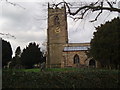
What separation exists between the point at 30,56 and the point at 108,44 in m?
28.5

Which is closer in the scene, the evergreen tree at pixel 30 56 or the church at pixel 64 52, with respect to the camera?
the church at pixel 64 52

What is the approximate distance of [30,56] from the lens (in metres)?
49.8

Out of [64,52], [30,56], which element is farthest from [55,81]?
[30,56]

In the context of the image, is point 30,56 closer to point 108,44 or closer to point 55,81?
point 108,44

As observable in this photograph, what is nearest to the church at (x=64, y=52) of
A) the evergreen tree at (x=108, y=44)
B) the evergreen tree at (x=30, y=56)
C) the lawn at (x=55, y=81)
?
the evergreen tree at (x=30, y=56)

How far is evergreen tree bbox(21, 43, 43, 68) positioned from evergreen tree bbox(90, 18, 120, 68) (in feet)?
84.2

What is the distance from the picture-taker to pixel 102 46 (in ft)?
84.3

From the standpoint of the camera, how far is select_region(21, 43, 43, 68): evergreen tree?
49594 mm

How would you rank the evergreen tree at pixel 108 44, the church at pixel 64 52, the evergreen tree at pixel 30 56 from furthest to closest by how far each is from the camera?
the evergreen tree at pixel 30 56 → the church at pixel 64 52 → the evergreen tree at pixel 108 44

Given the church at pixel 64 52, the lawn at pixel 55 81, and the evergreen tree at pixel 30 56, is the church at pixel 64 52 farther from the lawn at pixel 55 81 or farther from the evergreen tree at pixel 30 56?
the lawn at pixel 55 81

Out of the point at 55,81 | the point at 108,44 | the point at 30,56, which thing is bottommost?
the point at 55,81

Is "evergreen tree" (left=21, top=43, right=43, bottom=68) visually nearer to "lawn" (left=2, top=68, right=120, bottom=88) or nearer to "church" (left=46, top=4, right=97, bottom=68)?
"church" (left=46, top=4, right=97, bottom=68)

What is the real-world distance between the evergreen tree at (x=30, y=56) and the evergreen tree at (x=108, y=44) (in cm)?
2568

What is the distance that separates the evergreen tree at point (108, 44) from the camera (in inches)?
940
